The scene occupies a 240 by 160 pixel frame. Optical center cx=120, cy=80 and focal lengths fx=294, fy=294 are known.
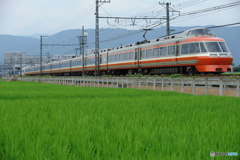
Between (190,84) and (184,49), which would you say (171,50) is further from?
(190,84)

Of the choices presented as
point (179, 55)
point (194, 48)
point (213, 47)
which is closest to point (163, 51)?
point (179, 55)

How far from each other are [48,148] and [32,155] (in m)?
0.46

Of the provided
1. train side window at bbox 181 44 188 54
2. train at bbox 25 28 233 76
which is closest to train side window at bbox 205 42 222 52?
train at bbox 25 28 233 76

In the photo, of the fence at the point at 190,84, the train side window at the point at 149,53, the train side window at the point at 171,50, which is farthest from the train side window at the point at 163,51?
the fence at the point at 190,84

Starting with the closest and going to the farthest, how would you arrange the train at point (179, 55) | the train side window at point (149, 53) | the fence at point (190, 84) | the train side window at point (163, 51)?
1. the fence at point (190, 84)
2. the train at point (179, 55)
3. the train side window at point (163, 51)
4. the train side window at point (149, 53)

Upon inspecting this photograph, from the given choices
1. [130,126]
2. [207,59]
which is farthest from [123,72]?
[130,126]

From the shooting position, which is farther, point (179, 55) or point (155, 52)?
point (155, 52)

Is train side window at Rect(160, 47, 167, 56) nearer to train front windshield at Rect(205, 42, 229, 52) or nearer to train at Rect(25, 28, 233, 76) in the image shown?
train at Rect(25, 28, 233, 76)

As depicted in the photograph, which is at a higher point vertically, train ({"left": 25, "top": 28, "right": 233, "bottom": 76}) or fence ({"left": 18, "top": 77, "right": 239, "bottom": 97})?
train ({"left": 25, "top": 28, "right": 233, "bottom": 76})

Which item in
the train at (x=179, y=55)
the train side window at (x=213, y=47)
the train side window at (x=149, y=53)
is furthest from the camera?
the train side window at (x=149, y=53)

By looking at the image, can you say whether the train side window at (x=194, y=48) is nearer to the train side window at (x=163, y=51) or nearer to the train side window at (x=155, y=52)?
the train side window at (x=163, y=51)

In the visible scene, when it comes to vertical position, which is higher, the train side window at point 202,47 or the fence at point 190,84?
the train side window at point 202,47

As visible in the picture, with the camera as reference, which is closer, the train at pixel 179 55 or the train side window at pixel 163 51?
the train at pixel 179 55

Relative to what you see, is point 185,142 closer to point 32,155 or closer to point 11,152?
point 32,155
